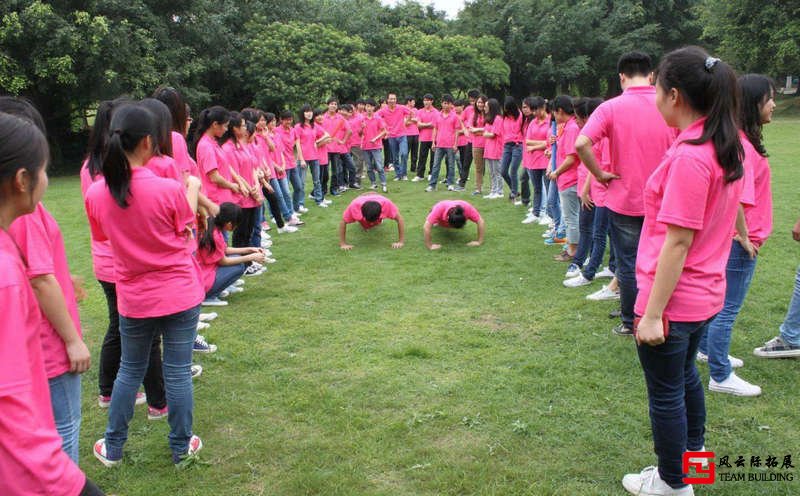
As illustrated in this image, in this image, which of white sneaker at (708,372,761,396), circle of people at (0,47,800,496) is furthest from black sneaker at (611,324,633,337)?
white sneaker at (708,372,761,396)

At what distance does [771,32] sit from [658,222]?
29614 mm

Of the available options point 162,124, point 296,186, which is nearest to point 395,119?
point 296,186

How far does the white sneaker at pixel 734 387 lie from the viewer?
3.82m

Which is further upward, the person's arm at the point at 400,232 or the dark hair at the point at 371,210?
the dark hair at the point at 371,210

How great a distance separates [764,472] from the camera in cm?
306

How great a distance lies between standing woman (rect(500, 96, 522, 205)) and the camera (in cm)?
1023

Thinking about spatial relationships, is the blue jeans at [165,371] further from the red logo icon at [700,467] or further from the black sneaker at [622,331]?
the black sneaker at [622,331]

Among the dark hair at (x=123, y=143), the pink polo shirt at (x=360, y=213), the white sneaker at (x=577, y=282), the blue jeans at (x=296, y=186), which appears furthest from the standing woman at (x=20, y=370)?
the blue jeans at (x=296, y=186)

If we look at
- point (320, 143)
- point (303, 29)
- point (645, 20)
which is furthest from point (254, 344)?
point (645, 20)

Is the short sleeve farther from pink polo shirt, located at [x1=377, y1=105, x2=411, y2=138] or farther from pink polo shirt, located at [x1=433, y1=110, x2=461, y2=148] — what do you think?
pink polo shirt, located at [x1=377, y1=105, x2=411, y2=138]

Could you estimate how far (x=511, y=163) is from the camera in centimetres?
1072

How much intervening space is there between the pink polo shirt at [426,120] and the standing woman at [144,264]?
1074 centimetres

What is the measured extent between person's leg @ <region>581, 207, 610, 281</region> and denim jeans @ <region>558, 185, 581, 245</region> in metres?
0.75

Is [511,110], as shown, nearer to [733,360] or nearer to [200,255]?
[200,255]
